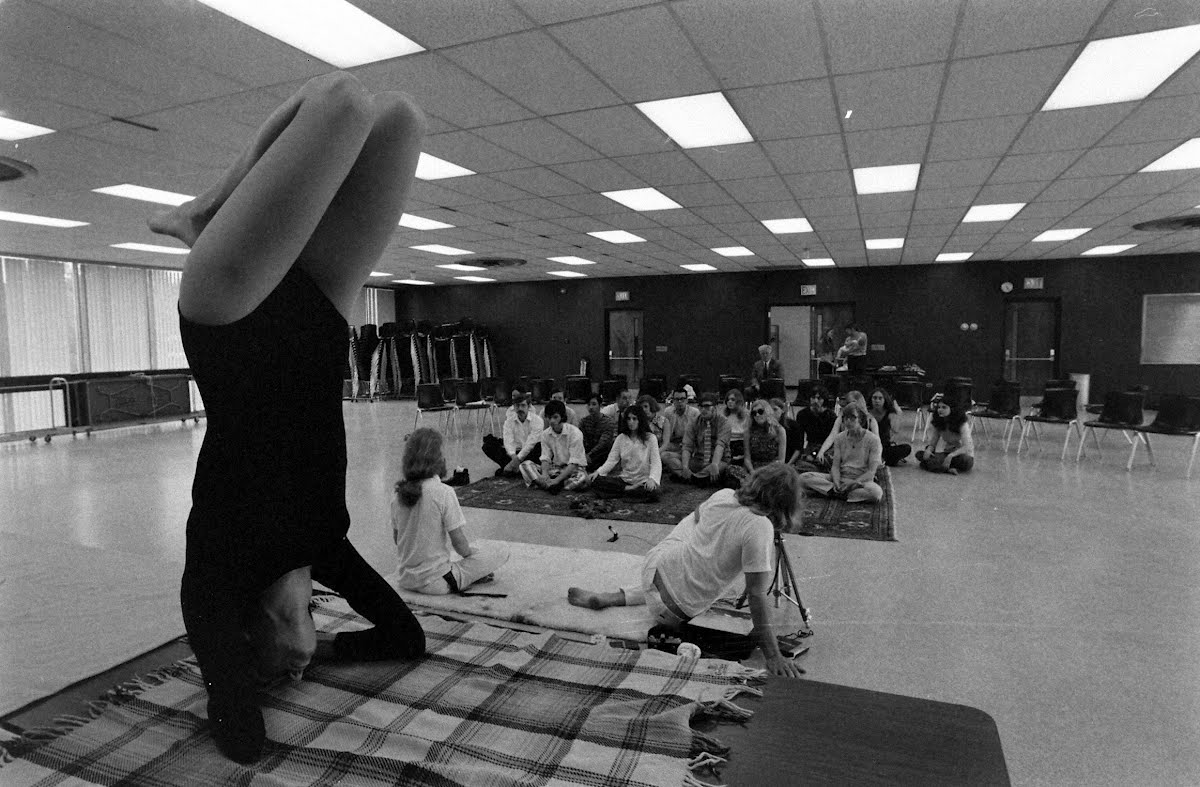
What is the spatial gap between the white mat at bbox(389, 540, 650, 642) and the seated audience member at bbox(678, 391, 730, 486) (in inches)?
94.9

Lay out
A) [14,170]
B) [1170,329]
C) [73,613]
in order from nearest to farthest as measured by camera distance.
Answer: [73,613], [14,170], [1170,329]

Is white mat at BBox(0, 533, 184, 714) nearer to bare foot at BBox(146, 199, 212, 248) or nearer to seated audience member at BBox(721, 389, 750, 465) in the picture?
bare foot at BBox(146, 199, 212, 248)

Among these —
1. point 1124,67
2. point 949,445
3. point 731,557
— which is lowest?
point 949,445

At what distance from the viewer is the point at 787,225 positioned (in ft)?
28.9

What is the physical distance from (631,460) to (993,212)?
5450 mm

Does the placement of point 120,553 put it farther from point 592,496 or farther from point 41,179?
point 41,179

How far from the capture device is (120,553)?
394 centimetres

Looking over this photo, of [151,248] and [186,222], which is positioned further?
[151,248]

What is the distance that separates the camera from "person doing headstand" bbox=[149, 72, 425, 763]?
108cm

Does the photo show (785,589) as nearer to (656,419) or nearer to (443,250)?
(656,419)

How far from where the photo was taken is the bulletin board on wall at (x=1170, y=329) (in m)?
11.8

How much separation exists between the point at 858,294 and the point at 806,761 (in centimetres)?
1382

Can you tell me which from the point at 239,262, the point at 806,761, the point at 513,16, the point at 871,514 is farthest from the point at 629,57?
the point at 871,514

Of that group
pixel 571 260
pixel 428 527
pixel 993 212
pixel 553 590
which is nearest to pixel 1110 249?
pixel 993 212
